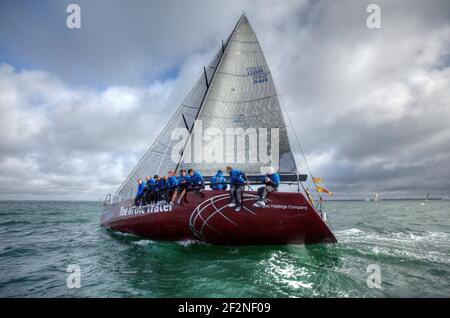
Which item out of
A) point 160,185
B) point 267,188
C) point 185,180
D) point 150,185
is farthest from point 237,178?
point 150,185

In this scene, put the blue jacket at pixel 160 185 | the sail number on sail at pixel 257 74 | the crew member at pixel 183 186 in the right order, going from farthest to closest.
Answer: the sail number on sail at pixel 257 74, the blue jacket at pixel 160 185, the crew member at pixel 183 186

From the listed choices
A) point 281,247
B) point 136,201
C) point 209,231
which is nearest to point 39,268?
point 136,201

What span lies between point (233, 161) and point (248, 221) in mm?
3236

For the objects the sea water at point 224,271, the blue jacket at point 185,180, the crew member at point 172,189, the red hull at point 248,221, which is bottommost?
the sea water at point 224,271

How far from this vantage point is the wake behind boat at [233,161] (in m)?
8.81

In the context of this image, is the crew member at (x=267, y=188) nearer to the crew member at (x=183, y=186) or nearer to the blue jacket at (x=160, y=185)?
the crew member at (x=183, y=186)

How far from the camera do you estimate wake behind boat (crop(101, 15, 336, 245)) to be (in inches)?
347

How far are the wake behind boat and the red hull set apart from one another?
0.03 meters

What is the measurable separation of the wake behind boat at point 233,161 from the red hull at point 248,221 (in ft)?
0.10

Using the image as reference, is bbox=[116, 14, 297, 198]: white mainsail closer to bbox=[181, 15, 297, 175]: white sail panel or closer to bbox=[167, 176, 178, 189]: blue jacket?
bbox=[181, 15, 297, 175]: white sail panel

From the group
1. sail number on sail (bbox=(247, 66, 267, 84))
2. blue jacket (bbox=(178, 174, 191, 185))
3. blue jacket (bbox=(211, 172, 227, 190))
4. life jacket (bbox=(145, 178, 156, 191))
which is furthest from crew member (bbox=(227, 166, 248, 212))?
sail number on sail (bbox=(247, 66, 267, 84))

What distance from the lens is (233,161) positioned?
11375 millimetres

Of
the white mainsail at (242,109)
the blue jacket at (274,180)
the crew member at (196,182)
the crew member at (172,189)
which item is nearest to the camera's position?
the blue jacket at (274,180)

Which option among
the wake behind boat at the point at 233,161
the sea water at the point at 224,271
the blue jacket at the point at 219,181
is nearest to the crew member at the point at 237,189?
the wake behind boat at the point at 233,161
